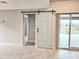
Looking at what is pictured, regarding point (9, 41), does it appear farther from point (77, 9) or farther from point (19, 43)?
point (77, 9)

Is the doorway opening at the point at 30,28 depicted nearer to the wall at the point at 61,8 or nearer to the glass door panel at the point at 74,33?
the wall at the point at 61,8

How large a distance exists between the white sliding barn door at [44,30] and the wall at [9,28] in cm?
147

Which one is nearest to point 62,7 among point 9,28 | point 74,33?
point 74,33

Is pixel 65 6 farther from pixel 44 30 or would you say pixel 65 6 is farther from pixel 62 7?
pixel 44 30

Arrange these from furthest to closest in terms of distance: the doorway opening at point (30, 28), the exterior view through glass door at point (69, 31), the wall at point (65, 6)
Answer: the doorway opening at point (30, 28) < the exterior view through glass door at point (69, 31) < the wall at point (65, 6)

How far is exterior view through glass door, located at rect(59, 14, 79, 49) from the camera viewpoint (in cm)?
764

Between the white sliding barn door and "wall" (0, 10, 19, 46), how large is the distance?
4.83 ft

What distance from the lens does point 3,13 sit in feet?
28.2

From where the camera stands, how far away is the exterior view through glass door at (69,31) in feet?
25.1

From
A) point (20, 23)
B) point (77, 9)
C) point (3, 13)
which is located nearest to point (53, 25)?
point (77, 9)

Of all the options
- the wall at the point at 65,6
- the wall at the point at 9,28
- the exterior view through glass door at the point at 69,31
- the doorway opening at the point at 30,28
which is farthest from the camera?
the doorway opening at the point at 30,28

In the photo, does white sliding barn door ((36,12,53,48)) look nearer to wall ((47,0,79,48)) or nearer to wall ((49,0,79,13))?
wall ((47,0,79,48))

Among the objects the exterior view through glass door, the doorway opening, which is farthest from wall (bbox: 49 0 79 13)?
the doorway opening

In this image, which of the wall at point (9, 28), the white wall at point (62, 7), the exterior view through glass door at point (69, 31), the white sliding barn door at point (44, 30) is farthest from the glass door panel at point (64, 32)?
the wall at point (9, 28)
